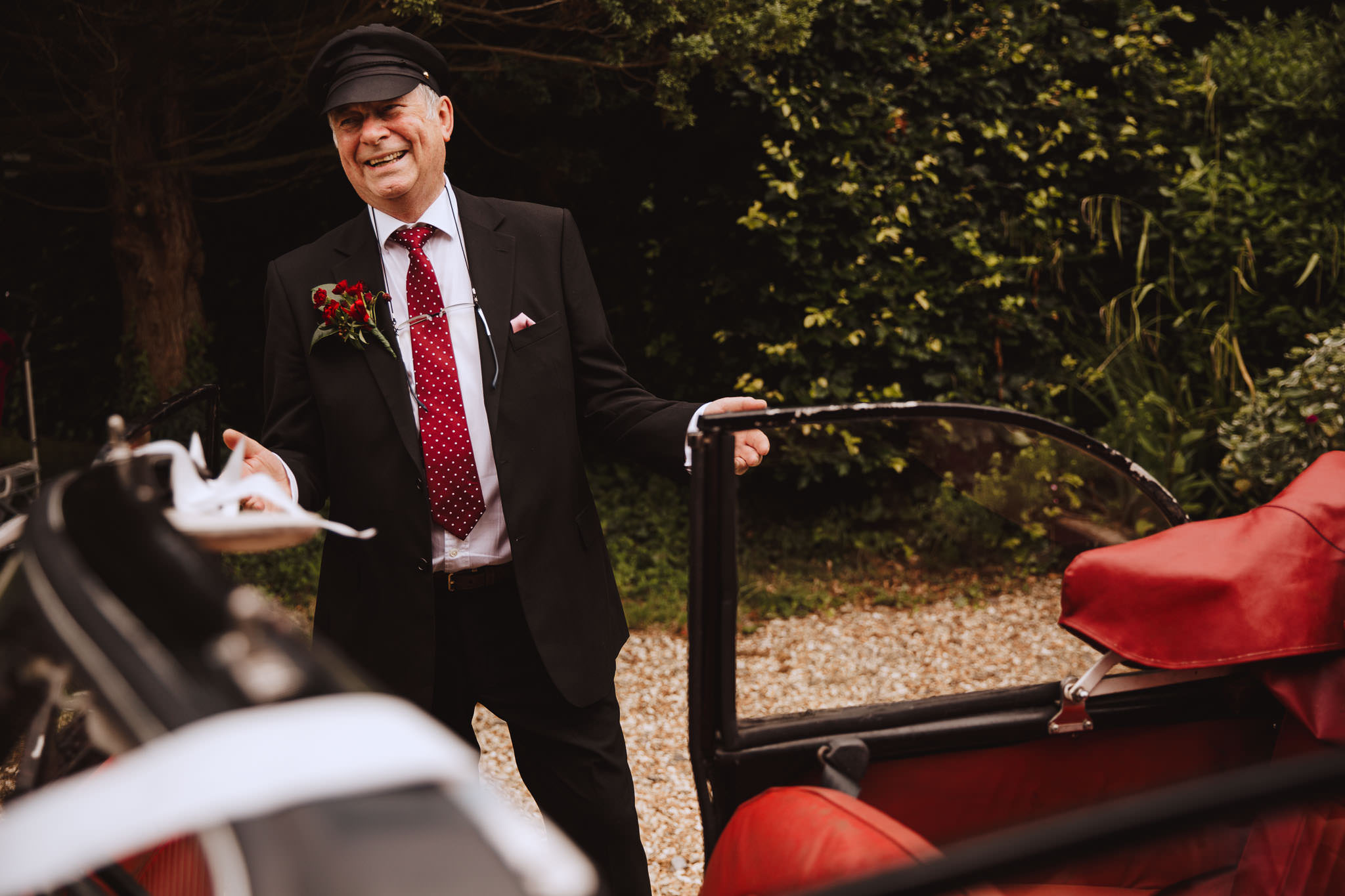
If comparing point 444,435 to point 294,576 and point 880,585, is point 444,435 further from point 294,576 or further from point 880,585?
point 294,576

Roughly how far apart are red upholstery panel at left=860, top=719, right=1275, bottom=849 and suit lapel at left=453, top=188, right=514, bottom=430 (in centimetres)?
111

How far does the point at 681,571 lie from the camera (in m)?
5.59

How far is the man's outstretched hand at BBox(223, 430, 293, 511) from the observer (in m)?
1.50

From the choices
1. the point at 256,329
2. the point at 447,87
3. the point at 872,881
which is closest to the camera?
the point at 872,881

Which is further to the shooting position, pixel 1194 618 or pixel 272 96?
pixel 272 96

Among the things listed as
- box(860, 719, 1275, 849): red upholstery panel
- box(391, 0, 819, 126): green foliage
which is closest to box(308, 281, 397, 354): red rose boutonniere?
box(860, 719, 1275, 849): red upholstery panel

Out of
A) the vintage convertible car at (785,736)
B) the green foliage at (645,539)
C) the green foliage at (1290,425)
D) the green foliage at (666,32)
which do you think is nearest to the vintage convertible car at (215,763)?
the vintage convertible car at (785,736)

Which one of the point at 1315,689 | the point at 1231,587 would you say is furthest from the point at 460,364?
the point at 1315,689

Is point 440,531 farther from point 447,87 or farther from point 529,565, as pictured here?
point 447,87

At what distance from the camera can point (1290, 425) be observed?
13.9 ft

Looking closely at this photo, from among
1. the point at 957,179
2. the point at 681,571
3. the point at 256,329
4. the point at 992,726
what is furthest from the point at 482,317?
the point at 256,329

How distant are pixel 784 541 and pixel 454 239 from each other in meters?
3.75

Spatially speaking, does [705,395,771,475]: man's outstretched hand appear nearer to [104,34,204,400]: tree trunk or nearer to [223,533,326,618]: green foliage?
[223,533,326,618]: green foliage

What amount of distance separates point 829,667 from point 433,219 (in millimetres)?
3120
